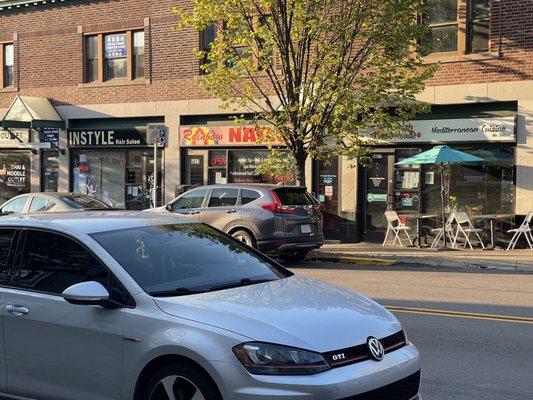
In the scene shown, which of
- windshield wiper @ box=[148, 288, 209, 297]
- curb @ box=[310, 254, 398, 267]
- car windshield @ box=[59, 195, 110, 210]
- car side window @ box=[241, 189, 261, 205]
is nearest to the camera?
windshield wiper @ box=[148, 288, 209, 297]

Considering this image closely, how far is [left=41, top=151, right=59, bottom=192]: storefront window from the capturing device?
23.1 meters

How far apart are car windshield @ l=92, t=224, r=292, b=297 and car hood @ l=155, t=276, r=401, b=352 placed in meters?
0.21

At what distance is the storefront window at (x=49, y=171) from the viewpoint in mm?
23109

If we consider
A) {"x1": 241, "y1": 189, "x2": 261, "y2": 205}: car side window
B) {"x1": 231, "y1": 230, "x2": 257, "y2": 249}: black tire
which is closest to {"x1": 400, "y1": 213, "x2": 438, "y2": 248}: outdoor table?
{"x1": 241, "y1": 189, "x2": 261, "y2": 205}: car side window

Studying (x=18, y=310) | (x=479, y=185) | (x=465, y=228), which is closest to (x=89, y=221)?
(x=18, y=310)

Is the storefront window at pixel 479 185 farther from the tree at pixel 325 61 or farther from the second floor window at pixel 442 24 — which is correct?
the second floor window at pixel 442 24

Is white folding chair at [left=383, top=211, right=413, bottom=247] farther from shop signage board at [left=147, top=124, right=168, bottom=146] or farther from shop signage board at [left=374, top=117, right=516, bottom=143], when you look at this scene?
shop signage board at [left=147, top=124, right=168, bottom=146]

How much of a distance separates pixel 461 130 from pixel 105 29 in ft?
41.0

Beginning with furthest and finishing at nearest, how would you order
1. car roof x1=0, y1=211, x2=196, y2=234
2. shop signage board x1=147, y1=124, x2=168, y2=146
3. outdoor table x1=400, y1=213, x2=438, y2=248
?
outdoor table x1=400, y1=213, x2=438, y2=248 < shop signage board x1=147, y1=124, x2=168, y2=146 < car roof x1=0, y1=211, x2=196, y2=234

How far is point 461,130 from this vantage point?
53.3 ft

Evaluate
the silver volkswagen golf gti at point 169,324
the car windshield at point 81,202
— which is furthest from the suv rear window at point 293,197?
the silver volkswagen golf gti at point 169,324

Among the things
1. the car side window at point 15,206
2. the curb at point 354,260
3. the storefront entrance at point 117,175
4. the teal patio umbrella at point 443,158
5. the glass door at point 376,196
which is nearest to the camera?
the car side window at point 15,206

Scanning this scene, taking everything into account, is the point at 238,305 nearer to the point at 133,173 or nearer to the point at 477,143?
the point at 477,143

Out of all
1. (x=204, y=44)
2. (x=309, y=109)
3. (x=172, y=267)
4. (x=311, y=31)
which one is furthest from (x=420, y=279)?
(x=204, y=44)
